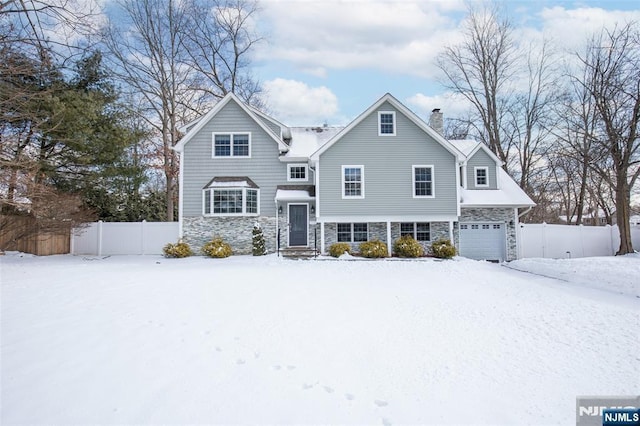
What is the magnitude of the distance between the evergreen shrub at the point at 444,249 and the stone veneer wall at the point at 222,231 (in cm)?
755

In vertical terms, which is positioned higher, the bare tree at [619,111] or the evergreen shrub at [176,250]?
the bare tree at [619,111]

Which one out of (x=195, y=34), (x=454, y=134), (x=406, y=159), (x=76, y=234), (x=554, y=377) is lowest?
(x=554, y=377)

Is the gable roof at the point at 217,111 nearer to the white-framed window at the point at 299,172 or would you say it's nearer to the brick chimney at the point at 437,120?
the white-framed window at the point at 299,172

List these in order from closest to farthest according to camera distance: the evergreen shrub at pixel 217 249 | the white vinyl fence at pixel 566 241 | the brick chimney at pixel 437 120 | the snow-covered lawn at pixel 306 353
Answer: the snow-covered lawn at pixel 306 353
the evergreen shrub at pixel 217 249
the white vinyl fence at pixel 566 241
the brick chimney at pixel 437 120

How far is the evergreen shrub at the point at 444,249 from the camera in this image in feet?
50.0

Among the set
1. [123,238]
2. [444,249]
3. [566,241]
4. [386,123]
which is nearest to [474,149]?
[386,123]

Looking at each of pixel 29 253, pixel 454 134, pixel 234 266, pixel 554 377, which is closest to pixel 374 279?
pixel 234 266

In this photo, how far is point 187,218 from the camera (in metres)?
16.6

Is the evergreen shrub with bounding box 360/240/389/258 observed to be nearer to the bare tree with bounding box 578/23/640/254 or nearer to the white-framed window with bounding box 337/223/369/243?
the white-framed window with bounding box 337/223/369/243

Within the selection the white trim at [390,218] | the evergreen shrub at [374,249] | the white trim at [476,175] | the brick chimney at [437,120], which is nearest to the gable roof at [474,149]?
the white trim at [476,175]

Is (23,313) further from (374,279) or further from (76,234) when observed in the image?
(76,234)

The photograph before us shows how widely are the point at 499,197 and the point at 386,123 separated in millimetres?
6784

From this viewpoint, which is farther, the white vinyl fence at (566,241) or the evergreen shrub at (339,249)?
the white vinyl fence at (566,241)

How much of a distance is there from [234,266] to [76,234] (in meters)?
8.84
